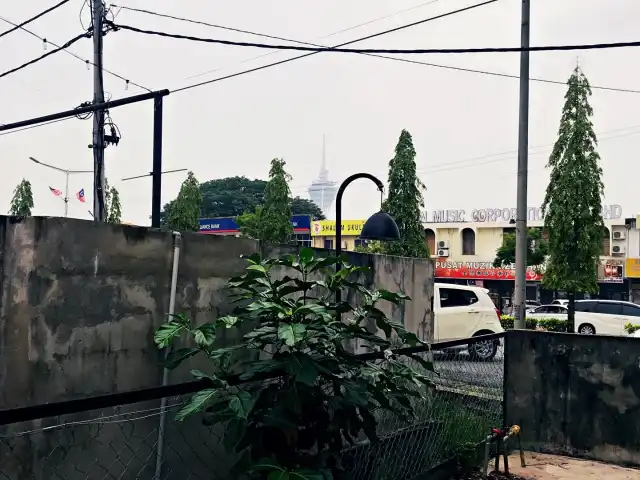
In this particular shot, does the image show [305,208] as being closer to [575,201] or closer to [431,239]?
[431,239]

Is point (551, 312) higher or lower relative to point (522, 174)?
lower

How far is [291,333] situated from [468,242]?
38.7 metres

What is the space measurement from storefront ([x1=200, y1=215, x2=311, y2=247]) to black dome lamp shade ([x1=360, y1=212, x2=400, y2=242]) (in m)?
42.6

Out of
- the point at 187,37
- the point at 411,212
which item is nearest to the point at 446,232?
the point at 411,212

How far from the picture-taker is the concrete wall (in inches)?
111

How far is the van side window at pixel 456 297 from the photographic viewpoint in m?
12.2

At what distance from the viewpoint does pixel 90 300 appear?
3.09 m

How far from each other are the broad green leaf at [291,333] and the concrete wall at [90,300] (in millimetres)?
1141

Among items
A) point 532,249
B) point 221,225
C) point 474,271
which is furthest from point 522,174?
point 221,225

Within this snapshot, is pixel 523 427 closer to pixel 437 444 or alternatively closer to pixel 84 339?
pixel 437 444

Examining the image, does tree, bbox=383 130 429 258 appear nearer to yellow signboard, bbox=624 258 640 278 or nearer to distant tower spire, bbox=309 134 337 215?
yellow signboard, bbox=624 258 640 278

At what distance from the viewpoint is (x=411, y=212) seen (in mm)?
24875

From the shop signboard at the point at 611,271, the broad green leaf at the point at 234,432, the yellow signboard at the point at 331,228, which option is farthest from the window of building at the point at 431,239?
the broad green leaf at the point at 234,432

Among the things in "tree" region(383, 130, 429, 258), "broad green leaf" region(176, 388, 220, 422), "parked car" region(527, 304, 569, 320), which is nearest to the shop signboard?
"parked car" region(527, 304, 569, 320)
